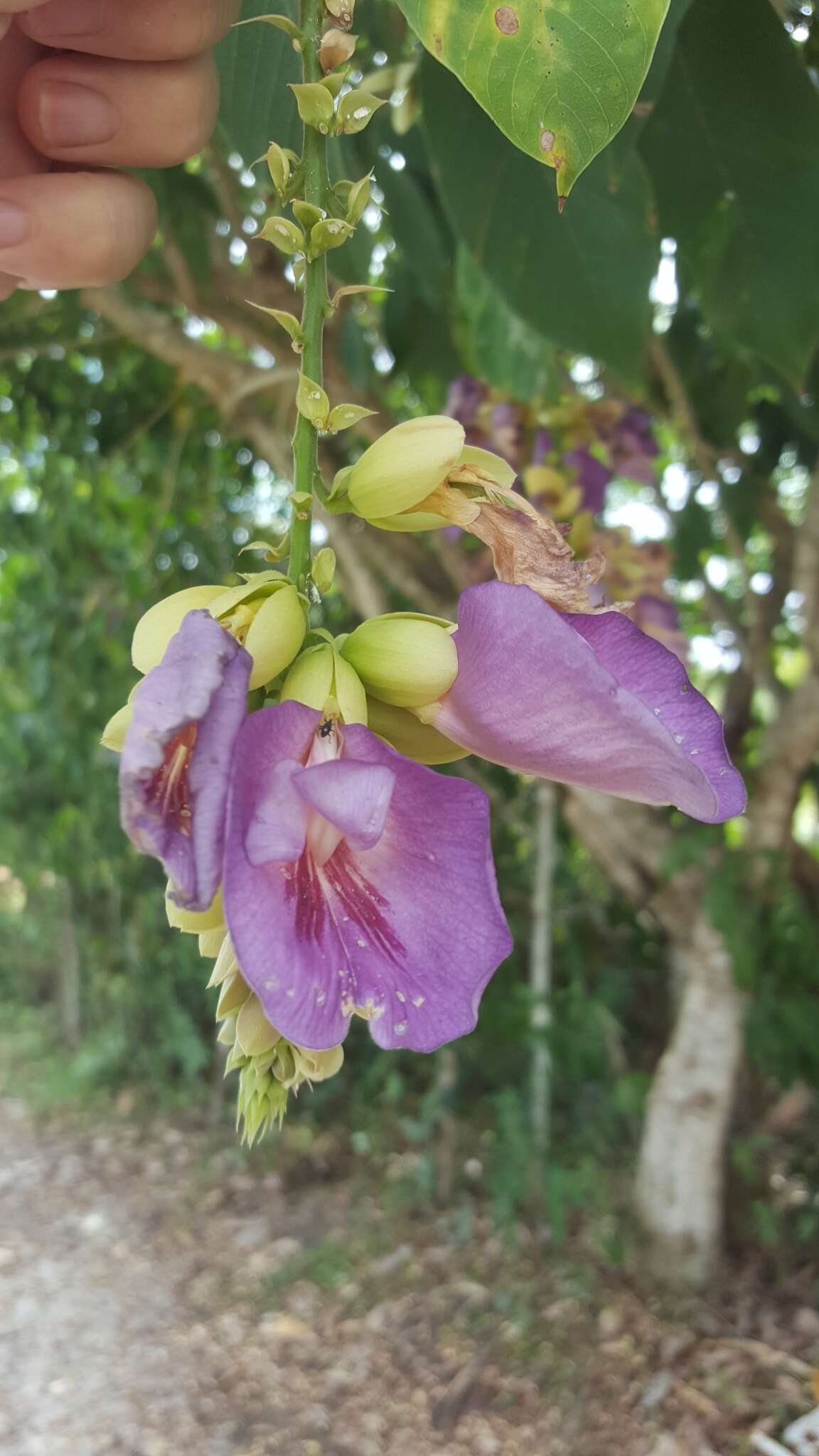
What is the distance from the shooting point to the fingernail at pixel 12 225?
1.82ft

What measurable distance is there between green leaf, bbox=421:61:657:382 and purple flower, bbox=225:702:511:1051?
544 mm

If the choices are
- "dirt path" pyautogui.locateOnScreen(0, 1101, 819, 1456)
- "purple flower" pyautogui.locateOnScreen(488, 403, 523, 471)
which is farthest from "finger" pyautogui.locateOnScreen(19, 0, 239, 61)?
"dirt path" pyautogui.locateOnScreen(0, 1101, 819, 1456)

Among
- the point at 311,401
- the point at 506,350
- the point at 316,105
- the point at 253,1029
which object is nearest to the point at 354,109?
the point at 316,105

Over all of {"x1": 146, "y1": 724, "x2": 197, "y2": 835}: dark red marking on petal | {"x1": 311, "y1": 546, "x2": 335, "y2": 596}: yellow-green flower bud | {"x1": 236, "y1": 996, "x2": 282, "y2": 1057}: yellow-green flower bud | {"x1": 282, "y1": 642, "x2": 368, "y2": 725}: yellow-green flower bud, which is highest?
{"x1": 311, "y1": 546, "x2": 335, "y2": 596}: yellow-green flower bud

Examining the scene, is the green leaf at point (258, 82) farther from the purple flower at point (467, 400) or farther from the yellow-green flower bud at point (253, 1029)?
the purple flower at point (467, 400)

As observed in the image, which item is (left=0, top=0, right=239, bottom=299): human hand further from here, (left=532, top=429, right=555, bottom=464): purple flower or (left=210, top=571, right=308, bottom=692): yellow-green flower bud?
(left=532, top=429, right=555, bottom=464): purple flower

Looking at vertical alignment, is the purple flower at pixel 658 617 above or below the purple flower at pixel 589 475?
below

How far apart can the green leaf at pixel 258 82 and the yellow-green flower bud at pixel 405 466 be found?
0.35m

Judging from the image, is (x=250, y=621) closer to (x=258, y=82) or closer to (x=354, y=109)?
(x=354, y=109)

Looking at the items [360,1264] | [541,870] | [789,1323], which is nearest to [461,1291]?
[360,1264]

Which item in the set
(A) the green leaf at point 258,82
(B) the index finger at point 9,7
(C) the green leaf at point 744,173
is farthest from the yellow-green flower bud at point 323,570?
(C) the green leaf at point 744,173

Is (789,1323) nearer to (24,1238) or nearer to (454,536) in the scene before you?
(454,536)

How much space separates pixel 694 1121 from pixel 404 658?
1.79 m

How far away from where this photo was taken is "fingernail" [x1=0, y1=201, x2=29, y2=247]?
556mm
